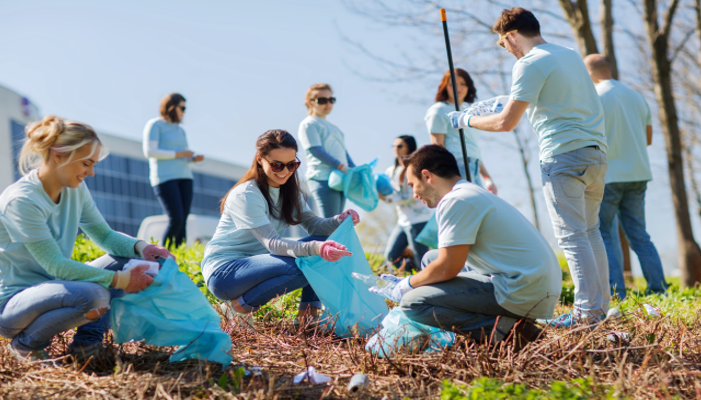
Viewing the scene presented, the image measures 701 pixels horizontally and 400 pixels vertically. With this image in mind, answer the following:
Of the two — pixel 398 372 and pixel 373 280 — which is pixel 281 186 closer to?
pixel 373 280

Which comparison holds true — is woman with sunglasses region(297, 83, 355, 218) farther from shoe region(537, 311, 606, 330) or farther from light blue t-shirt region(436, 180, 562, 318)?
light blue t-shirt region(436, 180, 562, 318)

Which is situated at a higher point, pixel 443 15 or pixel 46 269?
pixel 443 15

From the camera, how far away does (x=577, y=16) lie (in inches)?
290

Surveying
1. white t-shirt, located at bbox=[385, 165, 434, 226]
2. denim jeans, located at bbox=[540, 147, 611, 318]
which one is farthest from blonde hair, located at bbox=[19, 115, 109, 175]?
white t-shirt, located at bbox=[385, 165, 434, 226]

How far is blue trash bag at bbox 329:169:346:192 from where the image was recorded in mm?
4863

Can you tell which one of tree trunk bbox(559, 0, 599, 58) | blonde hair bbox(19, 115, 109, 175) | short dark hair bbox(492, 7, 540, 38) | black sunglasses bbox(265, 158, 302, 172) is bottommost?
black sunglasses bbox(265, 158, 302, 172)

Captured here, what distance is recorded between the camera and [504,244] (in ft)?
8.62

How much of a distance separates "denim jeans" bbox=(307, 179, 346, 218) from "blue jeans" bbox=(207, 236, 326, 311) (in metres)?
1.60

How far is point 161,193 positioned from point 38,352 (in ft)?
10.3

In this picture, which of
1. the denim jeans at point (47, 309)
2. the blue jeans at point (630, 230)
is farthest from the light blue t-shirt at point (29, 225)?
the blue jeans at point (630, 230)

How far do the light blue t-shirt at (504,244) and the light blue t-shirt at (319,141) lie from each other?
243 centimetres

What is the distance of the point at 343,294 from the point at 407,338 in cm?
64

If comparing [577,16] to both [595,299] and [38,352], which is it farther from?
[38,352]

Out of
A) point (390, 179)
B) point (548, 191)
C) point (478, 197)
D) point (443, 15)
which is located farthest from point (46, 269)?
point (390, 179)
